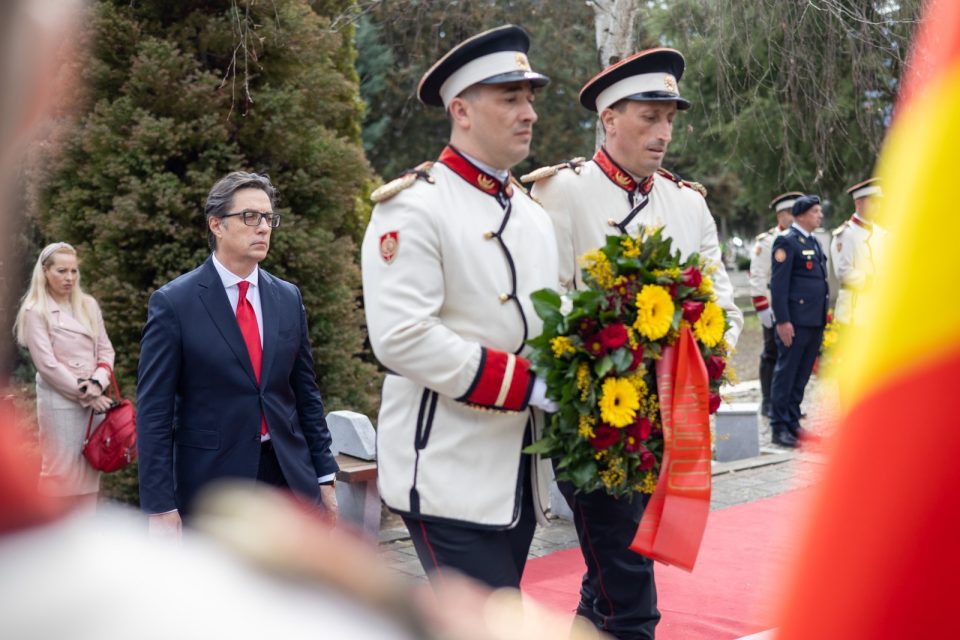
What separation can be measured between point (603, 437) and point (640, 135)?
150 centimetres

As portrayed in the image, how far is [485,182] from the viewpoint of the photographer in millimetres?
3279

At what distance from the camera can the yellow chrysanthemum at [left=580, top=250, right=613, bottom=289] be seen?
331 centimetres

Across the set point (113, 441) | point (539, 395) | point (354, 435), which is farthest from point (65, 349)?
point (539, 395)

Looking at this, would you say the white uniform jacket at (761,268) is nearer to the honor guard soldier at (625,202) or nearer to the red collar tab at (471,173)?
the honor guard soldier at (625,202)

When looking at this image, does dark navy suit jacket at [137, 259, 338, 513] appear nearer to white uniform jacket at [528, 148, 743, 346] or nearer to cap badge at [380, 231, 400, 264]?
cap badge at [380, 231, 400, 264]

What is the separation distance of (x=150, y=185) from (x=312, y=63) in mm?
1552

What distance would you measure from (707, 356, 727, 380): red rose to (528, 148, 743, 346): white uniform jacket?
399mm

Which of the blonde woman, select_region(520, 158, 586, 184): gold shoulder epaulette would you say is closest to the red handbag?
the blonde woman

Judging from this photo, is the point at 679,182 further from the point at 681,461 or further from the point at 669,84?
the point at 681,461

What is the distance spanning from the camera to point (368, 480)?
17.6 ft

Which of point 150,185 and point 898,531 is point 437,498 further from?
point 150,185

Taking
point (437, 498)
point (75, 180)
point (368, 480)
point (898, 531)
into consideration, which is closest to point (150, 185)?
point (75, 180)

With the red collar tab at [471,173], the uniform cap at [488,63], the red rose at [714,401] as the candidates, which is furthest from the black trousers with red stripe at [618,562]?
the uniform cap at [488,63]

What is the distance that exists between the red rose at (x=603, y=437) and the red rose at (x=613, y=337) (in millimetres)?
237
